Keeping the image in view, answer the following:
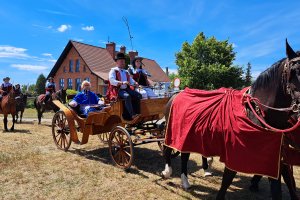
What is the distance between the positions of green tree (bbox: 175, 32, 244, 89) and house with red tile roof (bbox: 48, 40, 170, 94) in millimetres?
7298

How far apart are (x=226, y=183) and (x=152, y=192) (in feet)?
5.35

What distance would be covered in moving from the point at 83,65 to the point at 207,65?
15.1m

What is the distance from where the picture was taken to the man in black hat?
6883mm

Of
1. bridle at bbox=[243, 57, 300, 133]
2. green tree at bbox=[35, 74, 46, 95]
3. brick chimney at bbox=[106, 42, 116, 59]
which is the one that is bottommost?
bridle at bbox=[243, 57, 300, 133]

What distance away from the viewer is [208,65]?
33.2 meters

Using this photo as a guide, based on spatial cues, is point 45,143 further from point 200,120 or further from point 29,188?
point 200,120

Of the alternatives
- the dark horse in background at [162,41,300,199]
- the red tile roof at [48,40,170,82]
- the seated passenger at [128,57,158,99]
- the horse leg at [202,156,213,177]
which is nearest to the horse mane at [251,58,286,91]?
the dark horse in background at [162,41,300,199]

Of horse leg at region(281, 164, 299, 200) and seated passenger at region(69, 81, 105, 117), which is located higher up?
seated passenger at region(69, 81, 105, 117)

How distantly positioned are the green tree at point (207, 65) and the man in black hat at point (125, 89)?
24261mm

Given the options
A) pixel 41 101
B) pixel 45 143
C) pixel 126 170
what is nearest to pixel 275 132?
pixel 126 170

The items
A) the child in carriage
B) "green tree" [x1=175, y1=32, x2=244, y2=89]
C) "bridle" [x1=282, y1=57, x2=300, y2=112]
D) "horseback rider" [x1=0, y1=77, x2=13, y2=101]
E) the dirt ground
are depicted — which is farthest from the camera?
"green tree" [x1=175, y1=32, x2=244, y2=89]

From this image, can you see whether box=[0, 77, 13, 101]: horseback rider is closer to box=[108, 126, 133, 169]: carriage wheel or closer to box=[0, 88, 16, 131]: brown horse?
box=[0, 88, 16, 131]: brown horse

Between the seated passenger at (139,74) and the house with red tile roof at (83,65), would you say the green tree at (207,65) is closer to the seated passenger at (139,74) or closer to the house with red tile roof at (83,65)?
the house with red tile roof at (83,65)

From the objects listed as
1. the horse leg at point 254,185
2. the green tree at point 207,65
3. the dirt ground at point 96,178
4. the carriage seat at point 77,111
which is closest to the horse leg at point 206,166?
the dirt ground at point 96,178
